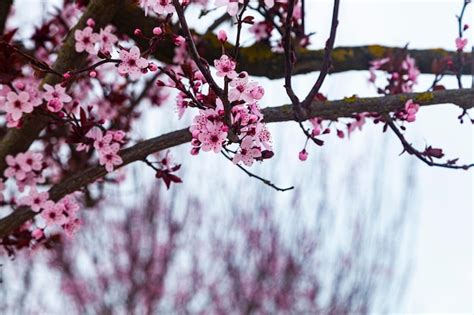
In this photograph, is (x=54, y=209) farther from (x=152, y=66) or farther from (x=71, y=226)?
(x=152, y=66)

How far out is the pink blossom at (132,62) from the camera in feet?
5.99

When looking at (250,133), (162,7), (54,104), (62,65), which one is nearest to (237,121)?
(250,133)

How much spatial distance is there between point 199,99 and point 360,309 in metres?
7.03

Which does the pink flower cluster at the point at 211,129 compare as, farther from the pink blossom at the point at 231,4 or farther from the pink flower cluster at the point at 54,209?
the pink flower cluster at the point at 54,209

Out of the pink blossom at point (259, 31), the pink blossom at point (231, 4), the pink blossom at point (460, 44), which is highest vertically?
the pink blossom at point (259, 31)

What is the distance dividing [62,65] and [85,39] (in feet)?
0.53

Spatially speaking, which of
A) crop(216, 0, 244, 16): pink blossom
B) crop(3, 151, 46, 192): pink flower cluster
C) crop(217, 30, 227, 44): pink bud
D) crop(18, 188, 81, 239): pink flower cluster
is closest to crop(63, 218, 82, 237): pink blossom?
crop(18, 188, 81, 239): pink flower cluster

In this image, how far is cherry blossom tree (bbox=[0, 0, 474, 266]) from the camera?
176 centimetres

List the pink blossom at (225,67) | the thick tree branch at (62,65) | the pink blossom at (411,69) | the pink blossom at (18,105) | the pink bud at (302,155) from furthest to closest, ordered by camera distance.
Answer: the pink blossom at (411,69) → the thick tree branch at (62,65) → the pink blossom at (18,105) → the pink bud at (302,155) → the pink blossom at (225,67)

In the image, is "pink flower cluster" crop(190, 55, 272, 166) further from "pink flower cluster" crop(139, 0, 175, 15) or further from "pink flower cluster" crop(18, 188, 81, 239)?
"pink flower cluster" crop(18, 188, 81, 239)

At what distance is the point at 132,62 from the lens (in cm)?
184

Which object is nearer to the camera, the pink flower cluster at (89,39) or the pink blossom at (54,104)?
the pink blossom at (54,104)

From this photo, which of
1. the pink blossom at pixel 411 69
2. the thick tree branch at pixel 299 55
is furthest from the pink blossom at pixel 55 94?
the pink blossom at pixel 411 69

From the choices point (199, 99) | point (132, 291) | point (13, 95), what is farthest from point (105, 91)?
→ point (132, 291)
